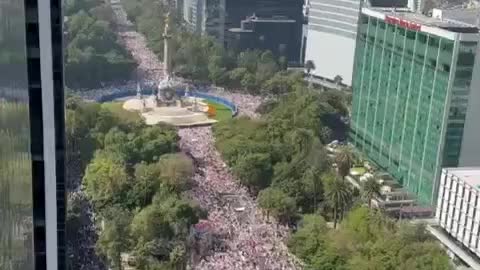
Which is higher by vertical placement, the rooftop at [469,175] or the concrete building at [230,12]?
the concrete building at [230,12]

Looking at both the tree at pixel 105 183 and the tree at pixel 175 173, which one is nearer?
the tree at pixel 105 183

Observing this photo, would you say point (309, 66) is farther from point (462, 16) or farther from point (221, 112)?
point (462, 16)

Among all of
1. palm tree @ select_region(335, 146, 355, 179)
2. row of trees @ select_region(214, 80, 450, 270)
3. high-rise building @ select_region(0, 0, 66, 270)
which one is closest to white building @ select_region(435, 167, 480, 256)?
row of trees @ select_region(214, 80, 450, 270)

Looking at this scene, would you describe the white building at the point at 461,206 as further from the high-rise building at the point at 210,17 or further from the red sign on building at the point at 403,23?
the high-rise building at the point at 210,17

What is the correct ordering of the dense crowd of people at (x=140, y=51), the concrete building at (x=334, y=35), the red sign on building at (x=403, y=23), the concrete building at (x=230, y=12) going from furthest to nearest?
the concrete building at (x=230, y=12) < the concrete building at (x=334, y=35) < the dense crowd of people at (x=140, y=51) < the red sign on building at (x=403, y=23)

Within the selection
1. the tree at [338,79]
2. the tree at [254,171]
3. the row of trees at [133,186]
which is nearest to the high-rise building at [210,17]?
the tree at [338,79]

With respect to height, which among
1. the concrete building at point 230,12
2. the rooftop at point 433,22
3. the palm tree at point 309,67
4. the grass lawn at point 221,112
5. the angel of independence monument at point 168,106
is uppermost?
the rooftop at point 433,22

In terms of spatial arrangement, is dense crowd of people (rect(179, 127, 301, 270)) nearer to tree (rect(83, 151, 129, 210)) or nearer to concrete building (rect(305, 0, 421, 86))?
tree (rect(83, 151, 129, 210))

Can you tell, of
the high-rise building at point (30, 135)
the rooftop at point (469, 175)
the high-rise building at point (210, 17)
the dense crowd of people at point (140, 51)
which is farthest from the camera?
the high-rise building at point (210, 17)
